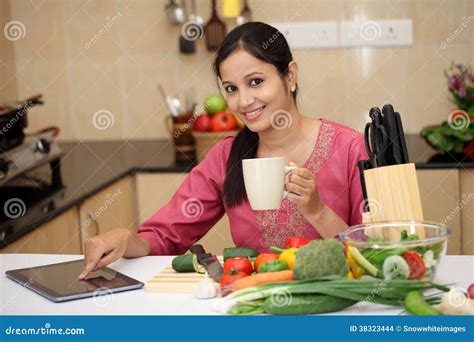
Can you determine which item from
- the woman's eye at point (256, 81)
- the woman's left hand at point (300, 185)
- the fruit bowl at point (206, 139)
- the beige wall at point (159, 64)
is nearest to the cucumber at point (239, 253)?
the woman's left hand at point (300, 185)

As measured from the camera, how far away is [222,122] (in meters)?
3.21

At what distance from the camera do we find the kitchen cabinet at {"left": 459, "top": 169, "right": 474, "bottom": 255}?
291 cm

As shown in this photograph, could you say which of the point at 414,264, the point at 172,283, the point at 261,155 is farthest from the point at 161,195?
the point at 414,264

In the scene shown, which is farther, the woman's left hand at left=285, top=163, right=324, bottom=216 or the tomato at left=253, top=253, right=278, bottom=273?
the woman's left hand at left=285, top=163, right=324, bottom=216

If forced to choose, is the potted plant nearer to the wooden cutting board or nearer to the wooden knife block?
the wooden knife block

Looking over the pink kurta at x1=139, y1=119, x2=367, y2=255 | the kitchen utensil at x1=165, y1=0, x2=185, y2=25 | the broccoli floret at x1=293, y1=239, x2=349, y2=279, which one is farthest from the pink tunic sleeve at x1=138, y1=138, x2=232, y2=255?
the kitchen utensil at x1=165, y1=0, x2=185, y2=25

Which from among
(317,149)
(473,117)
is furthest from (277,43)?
(473,117)

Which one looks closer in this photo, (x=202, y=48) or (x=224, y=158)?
(x=224, y=158)

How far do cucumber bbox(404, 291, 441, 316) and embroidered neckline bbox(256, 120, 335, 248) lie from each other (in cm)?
77

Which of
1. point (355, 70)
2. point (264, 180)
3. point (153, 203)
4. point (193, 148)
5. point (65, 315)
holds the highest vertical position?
point (355, 70)

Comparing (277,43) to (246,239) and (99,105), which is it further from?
(99,105)

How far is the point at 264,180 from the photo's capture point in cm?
158

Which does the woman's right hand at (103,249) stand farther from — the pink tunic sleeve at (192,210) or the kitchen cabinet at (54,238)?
the kitchen cabinet at (54,238)

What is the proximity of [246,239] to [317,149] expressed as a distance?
0.31 metres
